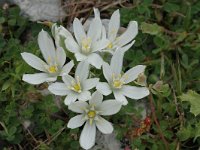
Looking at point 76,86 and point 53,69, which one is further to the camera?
point 53,69

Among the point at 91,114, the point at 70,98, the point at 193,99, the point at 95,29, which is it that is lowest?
the point at 193,99

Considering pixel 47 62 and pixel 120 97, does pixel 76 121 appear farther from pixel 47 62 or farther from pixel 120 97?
pixel 47 62

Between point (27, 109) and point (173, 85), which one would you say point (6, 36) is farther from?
point (173, 85)

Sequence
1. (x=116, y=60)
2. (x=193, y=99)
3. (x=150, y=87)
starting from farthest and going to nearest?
(x=193, y=99) < (x=150, y=87) < (x=116, y=60)

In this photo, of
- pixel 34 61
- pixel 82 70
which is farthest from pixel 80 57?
pixel 34 61

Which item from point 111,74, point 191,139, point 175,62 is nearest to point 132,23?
point 111,74

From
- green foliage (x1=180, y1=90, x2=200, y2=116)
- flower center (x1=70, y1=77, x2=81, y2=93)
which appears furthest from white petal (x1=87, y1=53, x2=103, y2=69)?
green foliage (x1=180, y1=90, x2=200, y2=116)

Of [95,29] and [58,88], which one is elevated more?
[95,29]

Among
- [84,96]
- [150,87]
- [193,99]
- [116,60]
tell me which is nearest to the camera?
[84,96]
